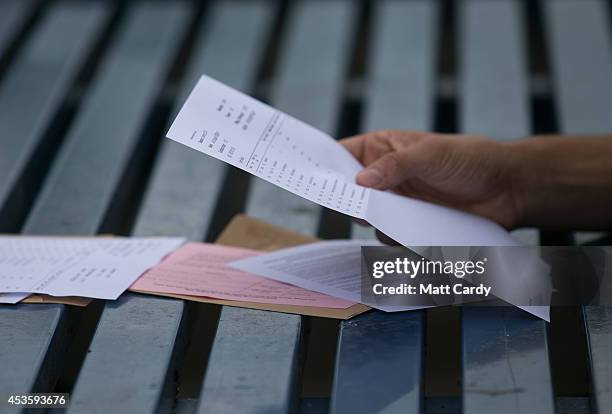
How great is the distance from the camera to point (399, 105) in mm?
1645

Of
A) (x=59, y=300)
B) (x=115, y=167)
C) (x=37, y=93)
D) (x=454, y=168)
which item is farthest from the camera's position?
(x=37, y=93)

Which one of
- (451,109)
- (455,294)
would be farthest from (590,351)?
(451,109)

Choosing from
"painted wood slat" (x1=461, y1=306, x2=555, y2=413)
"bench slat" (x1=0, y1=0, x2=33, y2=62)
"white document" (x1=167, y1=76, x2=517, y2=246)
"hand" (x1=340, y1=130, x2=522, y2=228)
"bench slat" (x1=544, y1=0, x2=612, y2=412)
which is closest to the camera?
"painted wood slat" (x1=461, y1=306, x2=555, y2=413)

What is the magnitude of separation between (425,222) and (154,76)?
86 centimetres

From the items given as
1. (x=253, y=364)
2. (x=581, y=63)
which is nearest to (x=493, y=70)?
(x=581, y=63)

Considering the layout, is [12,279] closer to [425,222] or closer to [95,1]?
[425,222]

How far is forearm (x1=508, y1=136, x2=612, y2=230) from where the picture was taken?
1.28 meters

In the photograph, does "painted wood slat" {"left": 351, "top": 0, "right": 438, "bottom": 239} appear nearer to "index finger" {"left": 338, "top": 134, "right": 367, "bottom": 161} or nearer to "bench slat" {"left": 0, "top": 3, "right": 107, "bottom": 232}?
"index finger" {"left": 338, "top": 134, "right": 367, "bottom": 161}

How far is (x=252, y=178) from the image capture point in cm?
154

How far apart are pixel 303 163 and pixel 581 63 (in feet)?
2.86

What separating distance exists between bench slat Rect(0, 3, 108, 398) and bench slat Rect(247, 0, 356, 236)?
40 centimetres

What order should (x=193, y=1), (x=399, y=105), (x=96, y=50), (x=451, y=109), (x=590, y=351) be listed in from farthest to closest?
1. (x=193, y=1)
2. (x=96, y=50)
3. (x=451, y=109)
4. (x=399, y=105)
5. (x=590, y=351)

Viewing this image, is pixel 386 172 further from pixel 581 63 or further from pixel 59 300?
pixel 581 63

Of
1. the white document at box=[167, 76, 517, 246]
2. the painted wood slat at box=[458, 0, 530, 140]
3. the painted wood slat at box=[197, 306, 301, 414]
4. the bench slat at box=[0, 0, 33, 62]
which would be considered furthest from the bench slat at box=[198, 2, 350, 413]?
the bench slat at box=[0, 0, 33, 62]
